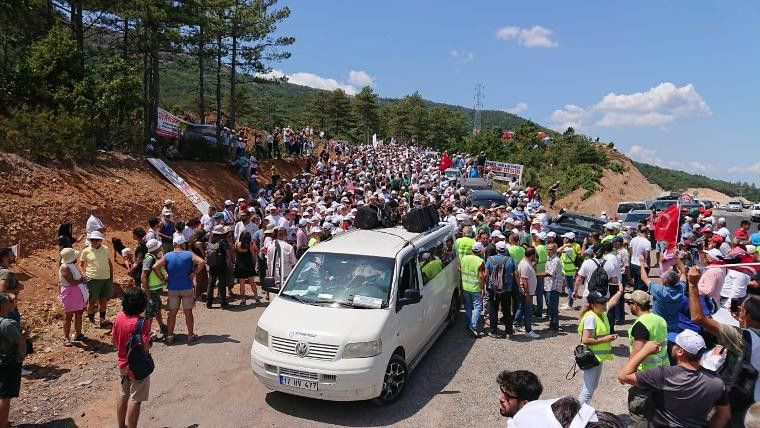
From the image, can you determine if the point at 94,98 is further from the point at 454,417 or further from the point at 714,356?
the point at 714,356

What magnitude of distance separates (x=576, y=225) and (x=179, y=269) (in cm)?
1347

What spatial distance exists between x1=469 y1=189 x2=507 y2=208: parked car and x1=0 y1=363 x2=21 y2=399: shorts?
1763 centimetres

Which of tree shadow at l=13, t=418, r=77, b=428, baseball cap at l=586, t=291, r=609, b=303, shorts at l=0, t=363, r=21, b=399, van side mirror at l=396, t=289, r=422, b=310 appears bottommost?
tree shadow at l=13, t=418, r=77, b=428

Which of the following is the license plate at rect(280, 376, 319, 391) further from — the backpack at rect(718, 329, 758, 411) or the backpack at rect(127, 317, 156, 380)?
the backpack at rect(718, 329, 758, 411)

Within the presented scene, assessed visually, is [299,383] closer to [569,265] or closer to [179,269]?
[179,269]

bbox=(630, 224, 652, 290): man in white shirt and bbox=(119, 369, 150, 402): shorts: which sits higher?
bbox=(630, 224, 652, 290): man in white shirt

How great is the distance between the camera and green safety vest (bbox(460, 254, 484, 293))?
8211 mm

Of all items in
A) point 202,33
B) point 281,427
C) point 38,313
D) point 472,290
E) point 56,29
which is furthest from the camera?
point 202,33

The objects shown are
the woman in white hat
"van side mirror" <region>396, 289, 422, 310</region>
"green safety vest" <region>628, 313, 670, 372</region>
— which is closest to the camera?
"green safety vest" <region>628, 313, 670, 372</region>

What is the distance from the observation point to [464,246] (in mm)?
9453

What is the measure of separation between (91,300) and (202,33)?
16.2 m

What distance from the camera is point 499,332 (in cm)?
870

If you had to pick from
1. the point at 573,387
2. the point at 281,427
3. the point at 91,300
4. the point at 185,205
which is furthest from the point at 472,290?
the point at 185,205

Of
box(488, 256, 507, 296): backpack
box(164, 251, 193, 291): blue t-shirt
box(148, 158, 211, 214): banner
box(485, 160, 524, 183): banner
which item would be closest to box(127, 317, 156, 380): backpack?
box(164, 251, 193, 291): blue t-shirt
